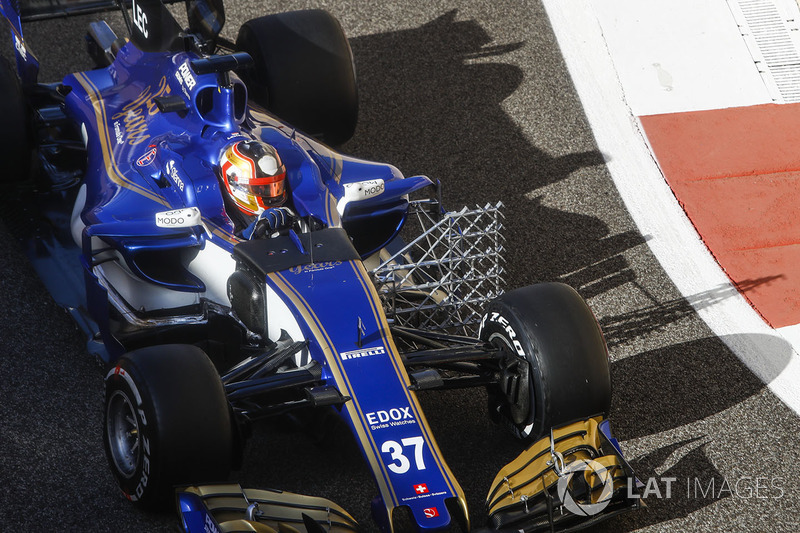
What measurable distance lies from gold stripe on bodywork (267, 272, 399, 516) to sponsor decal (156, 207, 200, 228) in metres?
0.56

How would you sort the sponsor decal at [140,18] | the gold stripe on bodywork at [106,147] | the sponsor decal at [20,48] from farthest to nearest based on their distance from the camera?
the sponsor decal at [20,48] → the sponsor decal at [140,18] → the gold stripe on bodywork at [106,147]

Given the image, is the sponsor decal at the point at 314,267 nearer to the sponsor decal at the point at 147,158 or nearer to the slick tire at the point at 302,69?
the sponsor decal at the point at 147,158

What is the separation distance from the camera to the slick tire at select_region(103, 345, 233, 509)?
4.33m

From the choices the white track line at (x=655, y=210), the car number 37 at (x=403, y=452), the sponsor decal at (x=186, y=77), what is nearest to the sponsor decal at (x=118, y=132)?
the sponsor decal at (x=186, y=77)

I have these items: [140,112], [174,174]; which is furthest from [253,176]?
[140,112]

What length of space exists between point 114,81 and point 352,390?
325cm

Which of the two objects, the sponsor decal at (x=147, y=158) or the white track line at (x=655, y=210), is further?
the white track line at (x=655, y=210)

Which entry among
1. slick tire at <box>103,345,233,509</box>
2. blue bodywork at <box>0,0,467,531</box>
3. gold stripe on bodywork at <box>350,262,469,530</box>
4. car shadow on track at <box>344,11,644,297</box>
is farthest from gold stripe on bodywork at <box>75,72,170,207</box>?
car shadow on track at <box>344,11,644,297</box>

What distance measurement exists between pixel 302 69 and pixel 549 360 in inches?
123

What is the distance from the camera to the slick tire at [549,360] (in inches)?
192

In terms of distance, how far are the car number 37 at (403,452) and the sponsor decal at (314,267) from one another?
100 cm

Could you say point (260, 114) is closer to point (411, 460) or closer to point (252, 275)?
point (252, 275)

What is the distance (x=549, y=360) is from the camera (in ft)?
15.9

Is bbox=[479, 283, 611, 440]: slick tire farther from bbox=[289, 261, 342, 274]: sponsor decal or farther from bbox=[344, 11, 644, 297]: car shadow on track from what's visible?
bbox=[344, 11, 644, 297]: car shadow on track
